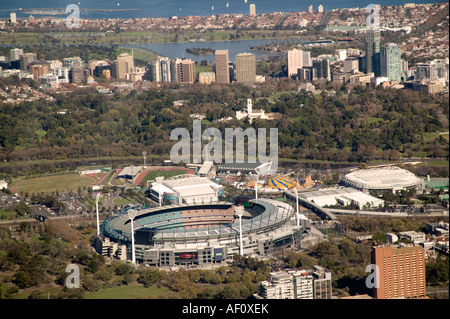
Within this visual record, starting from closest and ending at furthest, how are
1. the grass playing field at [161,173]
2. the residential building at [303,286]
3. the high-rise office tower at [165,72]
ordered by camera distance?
the residential building at [303,286]
the grass playing field at [161,173]
the high-rise office tower at [165,72]

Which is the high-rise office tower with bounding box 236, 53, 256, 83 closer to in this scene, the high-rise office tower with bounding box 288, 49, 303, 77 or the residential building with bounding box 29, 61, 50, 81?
the high-rise office tower with bounding box 288, 49, 303, 77

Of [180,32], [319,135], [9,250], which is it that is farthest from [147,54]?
[9,250]

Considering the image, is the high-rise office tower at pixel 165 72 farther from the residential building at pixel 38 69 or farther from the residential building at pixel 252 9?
the residential building at pixel 252 9

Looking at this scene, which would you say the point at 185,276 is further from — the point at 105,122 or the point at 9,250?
the point at 105,122

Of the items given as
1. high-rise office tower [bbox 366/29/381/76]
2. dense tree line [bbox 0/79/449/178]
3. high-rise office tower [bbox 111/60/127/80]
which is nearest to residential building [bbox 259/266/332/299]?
dense tree line [bbox 0/79/449/178]

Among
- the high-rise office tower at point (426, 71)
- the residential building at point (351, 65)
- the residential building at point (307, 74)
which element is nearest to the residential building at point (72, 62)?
the residential building at point (307, 74)
